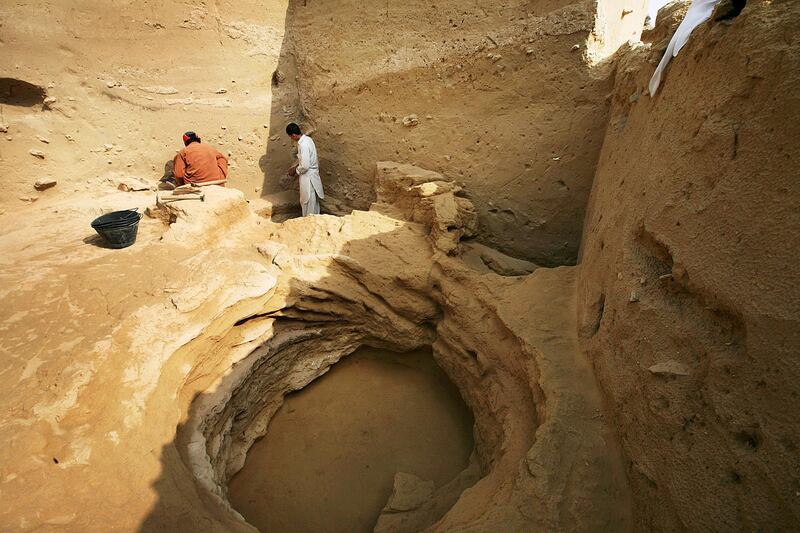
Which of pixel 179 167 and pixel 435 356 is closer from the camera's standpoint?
pixel 435 356

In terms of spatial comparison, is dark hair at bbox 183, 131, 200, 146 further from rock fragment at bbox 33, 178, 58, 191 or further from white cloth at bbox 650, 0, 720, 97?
white cloth at bbox 650, 0, 720, 97

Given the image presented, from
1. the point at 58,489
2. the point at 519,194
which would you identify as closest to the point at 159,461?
the point at 58,489

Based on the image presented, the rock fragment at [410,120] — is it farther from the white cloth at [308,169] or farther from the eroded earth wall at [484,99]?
the white cloth at [308,169]

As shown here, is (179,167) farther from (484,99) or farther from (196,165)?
(484,99)

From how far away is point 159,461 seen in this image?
2.16 m

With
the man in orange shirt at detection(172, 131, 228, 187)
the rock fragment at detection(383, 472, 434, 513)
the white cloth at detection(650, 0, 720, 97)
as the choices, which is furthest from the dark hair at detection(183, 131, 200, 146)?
the white cloth at detection(650, 0, 720, 97)

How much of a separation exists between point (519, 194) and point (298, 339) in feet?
9.21

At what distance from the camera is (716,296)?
145 centimetres

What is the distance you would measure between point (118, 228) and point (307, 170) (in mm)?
2449

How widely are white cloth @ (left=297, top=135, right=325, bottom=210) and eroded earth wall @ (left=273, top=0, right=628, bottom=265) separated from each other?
0.52 m

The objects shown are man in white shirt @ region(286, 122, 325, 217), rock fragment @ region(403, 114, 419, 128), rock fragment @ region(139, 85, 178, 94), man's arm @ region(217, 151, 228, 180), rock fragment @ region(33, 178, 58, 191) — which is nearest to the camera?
rock fragment @ region(403, 114, 419, 128)

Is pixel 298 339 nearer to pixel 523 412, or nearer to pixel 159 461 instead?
pixel 159 461

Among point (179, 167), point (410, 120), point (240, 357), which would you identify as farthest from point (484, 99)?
point (179, 167)

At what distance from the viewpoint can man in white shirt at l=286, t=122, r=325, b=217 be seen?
522cm
